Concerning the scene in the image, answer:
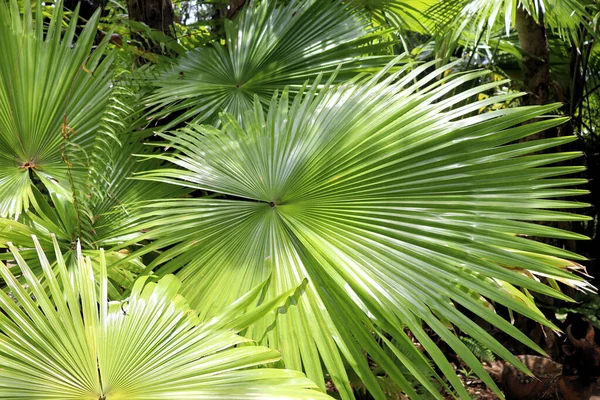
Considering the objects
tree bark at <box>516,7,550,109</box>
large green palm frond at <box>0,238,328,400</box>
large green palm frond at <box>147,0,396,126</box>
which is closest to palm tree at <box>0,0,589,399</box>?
large green palm frond at <box>0,238,328,400</box>

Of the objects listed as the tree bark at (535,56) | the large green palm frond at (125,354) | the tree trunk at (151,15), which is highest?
the tree trunk at (151,15)

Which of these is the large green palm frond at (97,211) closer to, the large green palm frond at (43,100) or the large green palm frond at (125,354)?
the large green palm frond at (43,100)

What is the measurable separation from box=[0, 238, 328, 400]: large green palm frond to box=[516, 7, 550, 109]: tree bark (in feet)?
6.24

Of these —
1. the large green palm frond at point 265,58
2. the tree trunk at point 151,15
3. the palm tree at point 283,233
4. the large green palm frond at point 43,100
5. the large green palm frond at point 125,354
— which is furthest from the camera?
the tree trunk at point 151,15

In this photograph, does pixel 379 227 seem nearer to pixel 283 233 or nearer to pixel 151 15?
pixel 283 233

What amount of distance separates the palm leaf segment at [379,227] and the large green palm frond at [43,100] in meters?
0.40

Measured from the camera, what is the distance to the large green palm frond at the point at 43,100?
154 centimetres

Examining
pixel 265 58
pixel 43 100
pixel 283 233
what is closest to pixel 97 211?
pixel 43 100

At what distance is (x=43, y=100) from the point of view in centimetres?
161

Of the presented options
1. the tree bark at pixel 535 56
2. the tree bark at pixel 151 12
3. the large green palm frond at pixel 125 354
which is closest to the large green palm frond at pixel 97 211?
the large green palm frond at pixel 125 354

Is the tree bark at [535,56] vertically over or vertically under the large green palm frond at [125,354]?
over

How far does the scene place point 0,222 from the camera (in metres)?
1.30

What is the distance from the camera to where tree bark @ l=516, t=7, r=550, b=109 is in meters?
2.35

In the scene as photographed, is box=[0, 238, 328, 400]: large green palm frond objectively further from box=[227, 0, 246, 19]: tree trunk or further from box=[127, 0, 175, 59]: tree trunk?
box=[227, 0, 246, 19]: tree trunk
